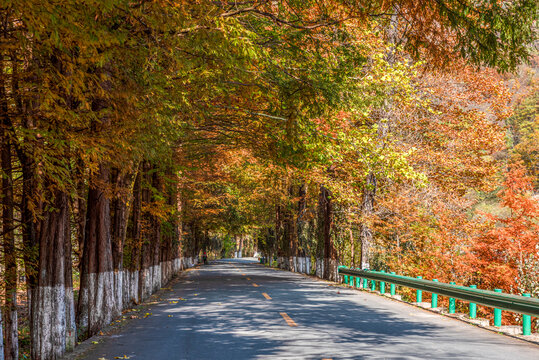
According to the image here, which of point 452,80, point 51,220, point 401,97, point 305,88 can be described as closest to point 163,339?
point 51,220

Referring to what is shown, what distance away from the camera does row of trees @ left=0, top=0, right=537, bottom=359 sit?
7047 mm

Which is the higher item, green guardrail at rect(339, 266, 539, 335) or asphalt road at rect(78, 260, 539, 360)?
green guardrail at rect(339, 266, 539, 335)

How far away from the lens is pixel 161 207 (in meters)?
20.0

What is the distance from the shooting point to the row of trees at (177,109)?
7.05 meters

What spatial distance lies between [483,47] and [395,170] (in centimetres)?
1234

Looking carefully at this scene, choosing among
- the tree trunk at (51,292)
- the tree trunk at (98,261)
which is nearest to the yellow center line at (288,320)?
the tree trunk at (98,261)

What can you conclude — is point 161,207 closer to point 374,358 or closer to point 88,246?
point 88,246

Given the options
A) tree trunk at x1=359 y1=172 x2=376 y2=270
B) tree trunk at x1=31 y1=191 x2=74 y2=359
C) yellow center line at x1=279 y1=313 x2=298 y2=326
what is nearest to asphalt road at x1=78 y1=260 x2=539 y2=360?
yellow center line at x1=279 y1=313 x2=298 y2=326

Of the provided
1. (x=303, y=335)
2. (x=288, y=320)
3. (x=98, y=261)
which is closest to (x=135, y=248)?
(x=98, y=261)

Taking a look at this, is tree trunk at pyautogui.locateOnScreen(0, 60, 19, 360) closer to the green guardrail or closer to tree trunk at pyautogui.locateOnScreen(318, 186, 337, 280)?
the green guardrail

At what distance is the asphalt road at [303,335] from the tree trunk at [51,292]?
A: 734mm

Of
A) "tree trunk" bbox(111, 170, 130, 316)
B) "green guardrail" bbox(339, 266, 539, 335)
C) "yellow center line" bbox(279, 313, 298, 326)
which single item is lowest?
"yellow center line" bbox(279, 313, 298, 326)

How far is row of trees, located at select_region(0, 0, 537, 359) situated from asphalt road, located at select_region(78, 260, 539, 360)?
4.99 ft

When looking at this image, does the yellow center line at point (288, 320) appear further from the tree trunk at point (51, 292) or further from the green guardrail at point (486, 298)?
the tree trunk at point (51, 292)
